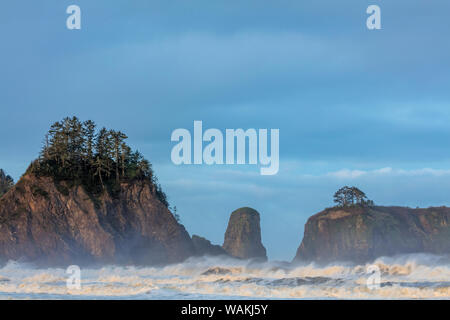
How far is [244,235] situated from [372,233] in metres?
31.5

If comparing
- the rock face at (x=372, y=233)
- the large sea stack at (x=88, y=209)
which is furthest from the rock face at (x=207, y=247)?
the rock face at (x=372, y=233)

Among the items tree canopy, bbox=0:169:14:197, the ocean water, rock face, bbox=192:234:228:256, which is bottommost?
the ocean water

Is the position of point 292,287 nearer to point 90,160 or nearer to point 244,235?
point 90,160

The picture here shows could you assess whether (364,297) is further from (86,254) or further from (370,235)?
(370,235)

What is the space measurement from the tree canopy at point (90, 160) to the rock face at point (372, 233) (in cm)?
3707

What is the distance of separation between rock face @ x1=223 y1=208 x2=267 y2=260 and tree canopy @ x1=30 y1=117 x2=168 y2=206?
4415cm

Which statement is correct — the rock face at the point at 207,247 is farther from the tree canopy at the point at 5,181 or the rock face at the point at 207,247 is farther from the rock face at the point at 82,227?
the tree canopy at the point at 5,181

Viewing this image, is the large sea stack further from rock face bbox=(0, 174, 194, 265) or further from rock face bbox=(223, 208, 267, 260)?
rock face bbox=(223, 208, 267, 260)

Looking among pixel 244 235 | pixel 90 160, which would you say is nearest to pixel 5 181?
pixel 90 160

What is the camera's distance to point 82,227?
7419 cm

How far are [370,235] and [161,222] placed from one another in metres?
42.8

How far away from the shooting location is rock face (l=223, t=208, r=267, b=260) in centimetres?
12450

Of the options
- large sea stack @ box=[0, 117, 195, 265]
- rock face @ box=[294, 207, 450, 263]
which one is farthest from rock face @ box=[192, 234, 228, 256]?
rock face @ box=[294, 207, 450, 263]
